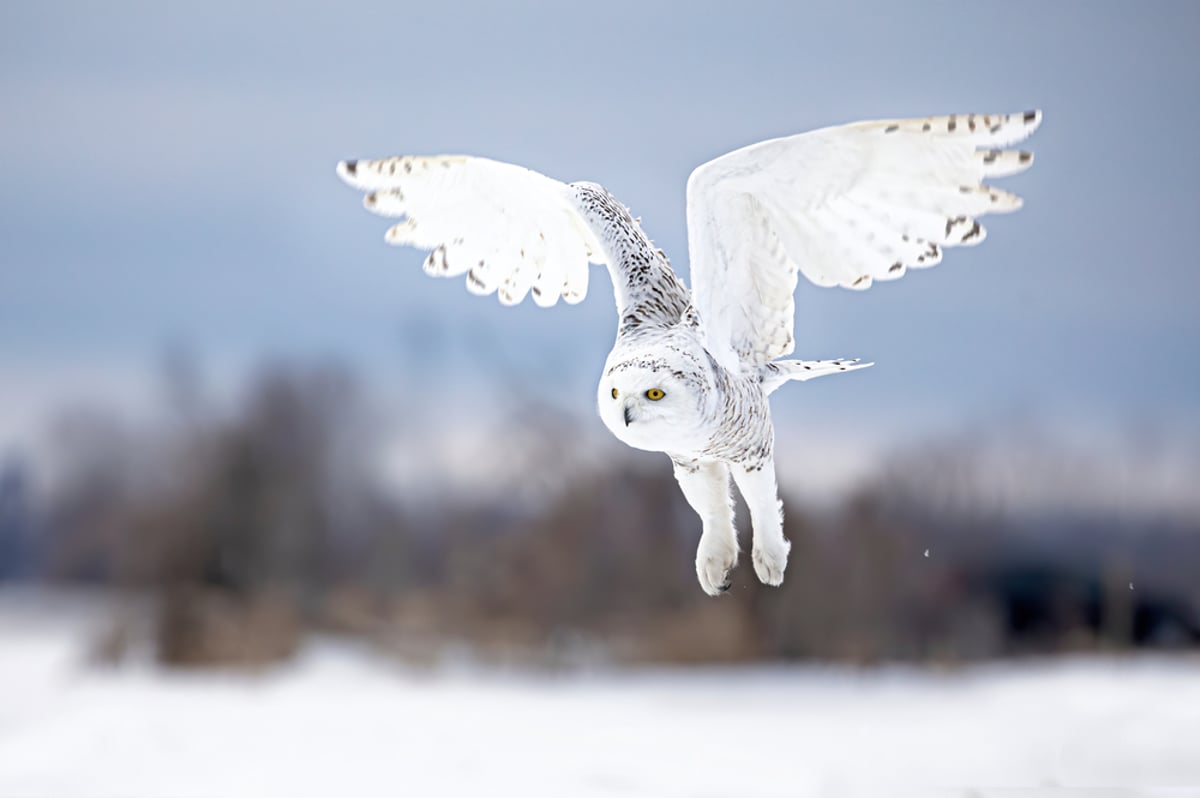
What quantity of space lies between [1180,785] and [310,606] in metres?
3.89

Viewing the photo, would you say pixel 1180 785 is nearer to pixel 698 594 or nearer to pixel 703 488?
pixel 698 594

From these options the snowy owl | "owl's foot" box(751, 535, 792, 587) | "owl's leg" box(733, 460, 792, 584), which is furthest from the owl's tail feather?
"owl's foot" box(751, 535, 792, 587)

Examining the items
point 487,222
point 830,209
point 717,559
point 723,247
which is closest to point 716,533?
point 717,559

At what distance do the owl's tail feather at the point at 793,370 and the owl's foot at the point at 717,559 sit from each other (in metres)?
0.35

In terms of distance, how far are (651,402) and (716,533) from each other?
63cm

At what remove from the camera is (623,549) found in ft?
17.6

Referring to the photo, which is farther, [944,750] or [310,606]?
[310,606]

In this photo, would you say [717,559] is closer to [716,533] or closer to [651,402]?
[716,533]

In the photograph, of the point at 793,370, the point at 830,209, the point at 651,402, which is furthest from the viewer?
the point at 793,370

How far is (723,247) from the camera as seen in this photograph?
224 cm

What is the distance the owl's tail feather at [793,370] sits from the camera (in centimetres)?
232

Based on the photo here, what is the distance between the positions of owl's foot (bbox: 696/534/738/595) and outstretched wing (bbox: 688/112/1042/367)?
409 mm

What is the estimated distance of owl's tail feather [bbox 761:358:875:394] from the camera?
2.32m

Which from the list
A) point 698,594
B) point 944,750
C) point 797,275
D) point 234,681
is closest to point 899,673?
point 944,750
